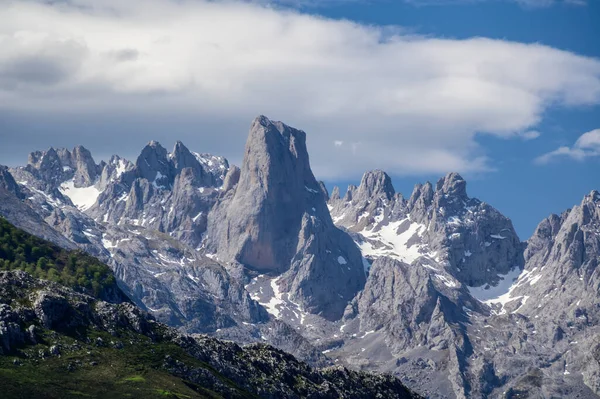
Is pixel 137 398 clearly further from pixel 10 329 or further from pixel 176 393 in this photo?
pixel 10 329

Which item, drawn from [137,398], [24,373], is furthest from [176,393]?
[24,373]

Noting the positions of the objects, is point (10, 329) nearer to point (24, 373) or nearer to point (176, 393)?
point (24, 373)

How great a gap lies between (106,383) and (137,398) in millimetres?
7998

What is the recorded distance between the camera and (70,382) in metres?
191

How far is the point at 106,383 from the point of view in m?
195

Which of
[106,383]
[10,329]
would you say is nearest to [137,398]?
[106,383]

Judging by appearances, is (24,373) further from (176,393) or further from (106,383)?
(176,393)

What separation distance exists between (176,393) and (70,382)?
18748 millimetres

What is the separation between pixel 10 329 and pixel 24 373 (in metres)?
12.8

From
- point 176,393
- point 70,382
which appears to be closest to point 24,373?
point 70,382

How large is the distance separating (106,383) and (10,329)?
19687 mm

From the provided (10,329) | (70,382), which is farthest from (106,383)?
(10,329)

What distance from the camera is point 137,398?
190 metres

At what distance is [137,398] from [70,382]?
38.0 ft
